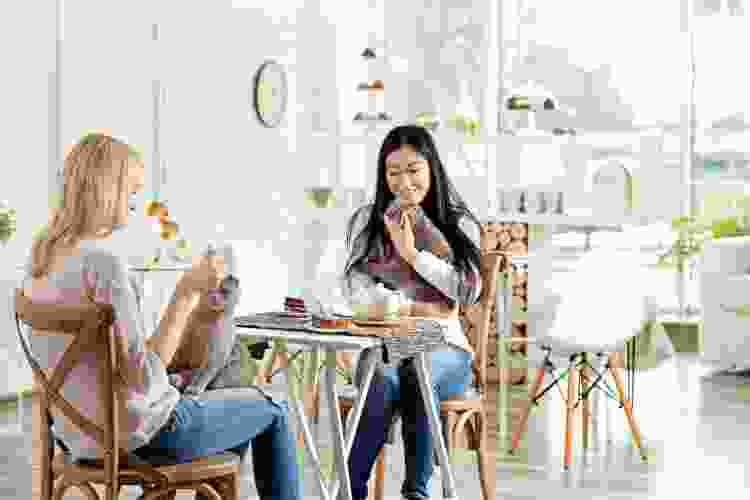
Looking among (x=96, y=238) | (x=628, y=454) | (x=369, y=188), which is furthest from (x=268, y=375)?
(x=369, y=188)

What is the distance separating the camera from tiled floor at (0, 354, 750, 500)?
4.80m

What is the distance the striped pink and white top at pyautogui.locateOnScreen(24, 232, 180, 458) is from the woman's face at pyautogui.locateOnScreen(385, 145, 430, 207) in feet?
4.60

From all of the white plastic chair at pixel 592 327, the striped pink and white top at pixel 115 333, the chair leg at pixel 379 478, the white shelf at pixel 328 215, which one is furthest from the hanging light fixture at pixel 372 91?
the striped pink and white top at pixel 115 333

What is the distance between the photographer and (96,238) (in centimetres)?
312

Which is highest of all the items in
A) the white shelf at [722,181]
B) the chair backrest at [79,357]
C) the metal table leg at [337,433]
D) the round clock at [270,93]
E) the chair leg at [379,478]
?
the round clock at [270,93]

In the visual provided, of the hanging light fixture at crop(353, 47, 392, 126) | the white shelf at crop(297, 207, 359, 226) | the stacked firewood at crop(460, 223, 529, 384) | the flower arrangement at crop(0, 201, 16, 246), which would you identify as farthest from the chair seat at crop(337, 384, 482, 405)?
the hanging light fixture at crop(353, 47, 392, 126)

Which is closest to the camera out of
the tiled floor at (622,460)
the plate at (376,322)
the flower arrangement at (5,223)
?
the plate at (376,322)

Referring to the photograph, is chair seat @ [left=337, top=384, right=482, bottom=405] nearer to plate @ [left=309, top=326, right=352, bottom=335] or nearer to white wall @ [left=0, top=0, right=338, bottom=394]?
plate @ [left=309, top=326, right=352, bottom=335]

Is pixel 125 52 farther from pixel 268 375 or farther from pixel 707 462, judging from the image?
pixel 707 462

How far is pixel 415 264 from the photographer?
4238 mm

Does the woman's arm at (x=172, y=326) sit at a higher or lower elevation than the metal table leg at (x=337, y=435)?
higher

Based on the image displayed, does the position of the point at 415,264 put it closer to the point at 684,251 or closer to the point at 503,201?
the point at 503,201

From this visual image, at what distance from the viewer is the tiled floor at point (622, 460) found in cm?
480

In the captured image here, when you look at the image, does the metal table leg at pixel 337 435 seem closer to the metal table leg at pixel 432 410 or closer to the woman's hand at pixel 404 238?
the metal table leg at pixel 432 410
